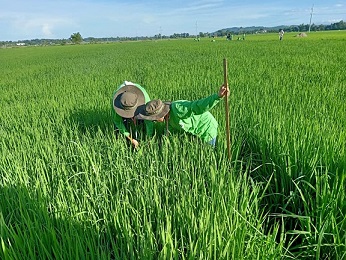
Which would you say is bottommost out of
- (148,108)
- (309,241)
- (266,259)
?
(309,241)

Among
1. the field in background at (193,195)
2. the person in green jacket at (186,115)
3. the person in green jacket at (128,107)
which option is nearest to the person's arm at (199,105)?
the person in green jacket at (186,115)

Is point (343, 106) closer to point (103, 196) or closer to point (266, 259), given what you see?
point (266, 259)

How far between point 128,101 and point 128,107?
57 millimetres

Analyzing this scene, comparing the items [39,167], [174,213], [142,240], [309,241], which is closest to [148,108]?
[39,167]

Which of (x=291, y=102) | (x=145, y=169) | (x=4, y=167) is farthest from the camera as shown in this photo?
(x=291, y=102)

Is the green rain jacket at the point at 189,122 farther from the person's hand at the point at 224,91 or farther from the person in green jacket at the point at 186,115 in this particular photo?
the person's hand at the point at 224,91

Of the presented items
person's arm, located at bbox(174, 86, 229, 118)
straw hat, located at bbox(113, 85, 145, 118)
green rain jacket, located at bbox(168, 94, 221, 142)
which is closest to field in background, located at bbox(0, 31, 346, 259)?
green rain jacket, located at bbox(168, 94, 221, 142)

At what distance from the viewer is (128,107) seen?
246cm

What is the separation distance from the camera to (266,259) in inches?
43.7

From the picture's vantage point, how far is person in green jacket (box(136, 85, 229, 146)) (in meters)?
2.12

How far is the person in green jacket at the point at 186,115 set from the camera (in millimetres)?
2115

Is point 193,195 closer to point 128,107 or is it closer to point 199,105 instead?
point 199,105

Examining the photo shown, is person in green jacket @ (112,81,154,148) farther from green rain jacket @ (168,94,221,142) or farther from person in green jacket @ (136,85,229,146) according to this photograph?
green rain jacket @ (168,94,221,142)

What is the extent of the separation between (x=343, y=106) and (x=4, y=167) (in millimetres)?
3198
